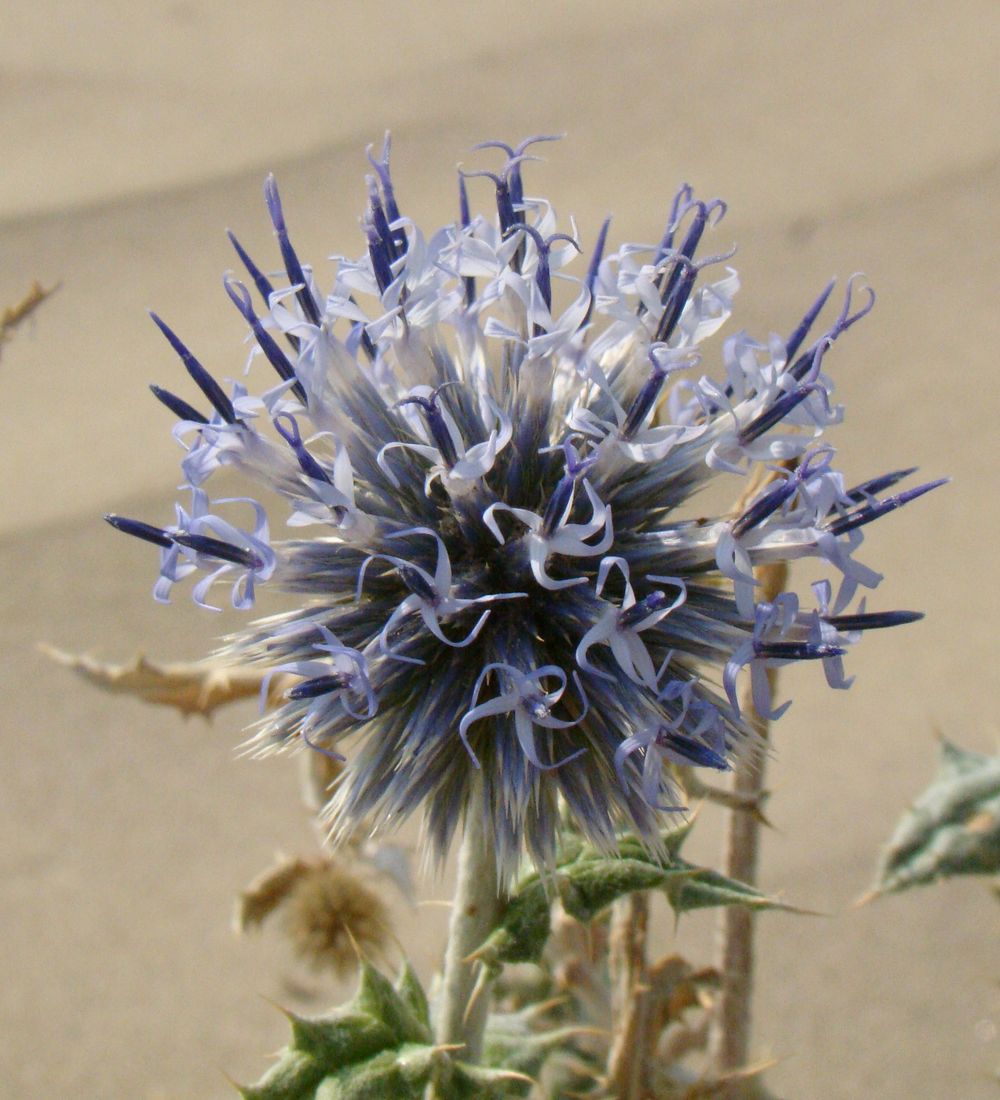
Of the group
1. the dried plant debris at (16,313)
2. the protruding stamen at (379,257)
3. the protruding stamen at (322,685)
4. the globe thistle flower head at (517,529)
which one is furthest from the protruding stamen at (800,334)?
the dried plant debris at (16,313)


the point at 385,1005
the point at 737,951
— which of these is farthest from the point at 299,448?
the point at 737,951

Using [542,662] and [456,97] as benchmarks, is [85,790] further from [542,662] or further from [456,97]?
[456,97]

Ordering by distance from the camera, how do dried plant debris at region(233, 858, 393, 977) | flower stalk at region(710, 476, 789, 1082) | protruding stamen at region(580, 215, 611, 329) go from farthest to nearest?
dried plant debris at region(233, 858, 393, 977)
flower stalk at region(710, 476, 789, 1082)
protruding stamen at region(580, 215, 611, 329)

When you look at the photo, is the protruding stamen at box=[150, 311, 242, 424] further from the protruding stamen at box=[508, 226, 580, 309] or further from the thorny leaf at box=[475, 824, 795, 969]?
the thorny leaf at box=[475, 824, 795, 969]

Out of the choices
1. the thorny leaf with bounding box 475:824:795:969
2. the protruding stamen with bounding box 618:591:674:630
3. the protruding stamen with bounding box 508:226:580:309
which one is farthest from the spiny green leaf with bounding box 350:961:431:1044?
the protruding stamen with bounding box 508:226:580:309

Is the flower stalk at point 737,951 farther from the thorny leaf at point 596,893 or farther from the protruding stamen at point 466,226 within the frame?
the protruding stamen at point 466,226

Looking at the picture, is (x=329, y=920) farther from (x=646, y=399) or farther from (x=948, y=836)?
(x=646, y=399)

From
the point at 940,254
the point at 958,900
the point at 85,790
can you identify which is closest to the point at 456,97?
the point at 940,254
